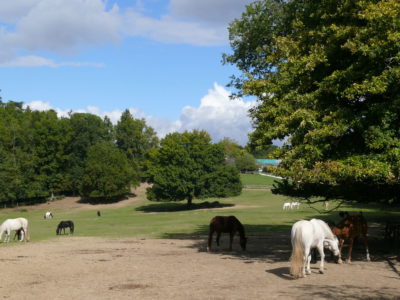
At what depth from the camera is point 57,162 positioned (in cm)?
10194

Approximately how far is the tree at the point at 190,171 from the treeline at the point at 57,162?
15.7 meters

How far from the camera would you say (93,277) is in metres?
16.6

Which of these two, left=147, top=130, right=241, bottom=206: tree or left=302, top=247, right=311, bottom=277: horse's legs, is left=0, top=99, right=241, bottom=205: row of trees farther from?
left=302, top=247, right=311, bottom=277: horse's legs

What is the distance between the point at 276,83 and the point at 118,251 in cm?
1275

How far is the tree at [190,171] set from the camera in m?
75.6

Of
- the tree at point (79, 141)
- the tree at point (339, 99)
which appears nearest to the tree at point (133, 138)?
the tree at point (79, 141)

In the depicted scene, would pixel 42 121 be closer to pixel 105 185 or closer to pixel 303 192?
pixel 105 185

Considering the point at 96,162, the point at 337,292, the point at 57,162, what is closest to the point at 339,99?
the point at 337,292

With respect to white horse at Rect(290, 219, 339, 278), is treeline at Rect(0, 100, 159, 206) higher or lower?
higher

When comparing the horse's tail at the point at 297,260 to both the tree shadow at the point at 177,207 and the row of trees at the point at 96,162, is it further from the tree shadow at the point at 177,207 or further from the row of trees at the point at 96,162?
the tree shadow at the point at 177,207

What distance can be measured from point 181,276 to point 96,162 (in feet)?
272

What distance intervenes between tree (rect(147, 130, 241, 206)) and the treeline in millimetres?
15749

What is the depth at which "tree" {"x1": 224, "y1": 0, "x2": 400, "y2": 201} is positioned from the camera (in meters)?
15.6

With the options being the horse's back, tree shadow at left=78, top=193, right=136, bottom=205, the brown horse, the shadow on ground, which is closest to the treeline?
tree shadow at left=78, top=193, right=136, bottom=205
